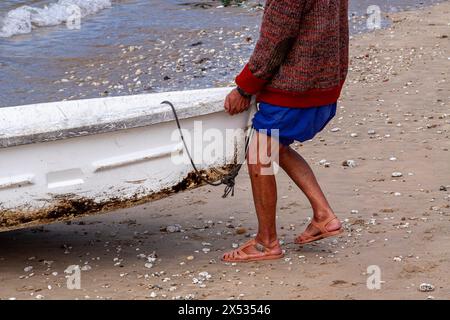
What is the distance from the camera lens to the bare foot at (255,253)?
16.6ft

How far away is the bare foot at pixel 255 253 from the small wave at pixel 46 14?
368 inches

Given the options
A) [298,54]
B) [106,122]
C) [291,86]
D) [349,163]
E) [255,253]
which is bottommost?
[349,163]

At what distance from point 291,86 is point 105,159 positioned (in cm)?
104

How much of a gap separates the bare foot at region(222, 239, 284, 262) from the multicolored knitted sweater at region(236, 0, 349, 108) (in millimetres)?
849

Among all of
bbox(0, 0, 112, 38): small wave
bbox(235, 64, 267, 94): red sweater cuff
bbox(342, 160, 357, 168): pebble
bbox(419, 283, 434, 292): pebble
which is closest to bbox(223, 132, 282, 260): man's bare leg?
bbox(235, 64, 267, 94): red sweater cuff

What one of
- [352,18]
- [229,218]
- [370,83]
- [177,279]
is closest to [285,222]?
[229,218]

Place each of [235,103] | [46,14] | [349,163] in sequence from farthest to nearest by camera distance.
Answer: [46,14] < [349,163] < [235,103]

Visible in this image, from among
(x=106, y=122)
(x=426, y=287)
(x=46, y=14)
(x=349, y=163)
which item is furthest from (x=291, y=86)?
(x=46, y=14)

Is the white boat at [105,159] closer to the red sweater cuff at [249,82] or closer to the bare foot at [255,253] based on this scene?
the red sweater cuff at [249,82]

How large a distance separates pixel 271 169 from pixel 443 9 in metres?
9.20

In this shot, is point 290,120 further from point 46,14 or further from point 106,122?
point 46,14

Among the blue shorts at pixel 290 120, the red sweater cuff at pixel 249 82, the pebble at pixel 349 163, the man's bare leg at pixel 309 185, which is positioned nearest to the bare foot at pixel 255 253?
the man's bare leg at pixel 309 185

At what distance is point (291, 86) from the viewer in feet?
15.0
